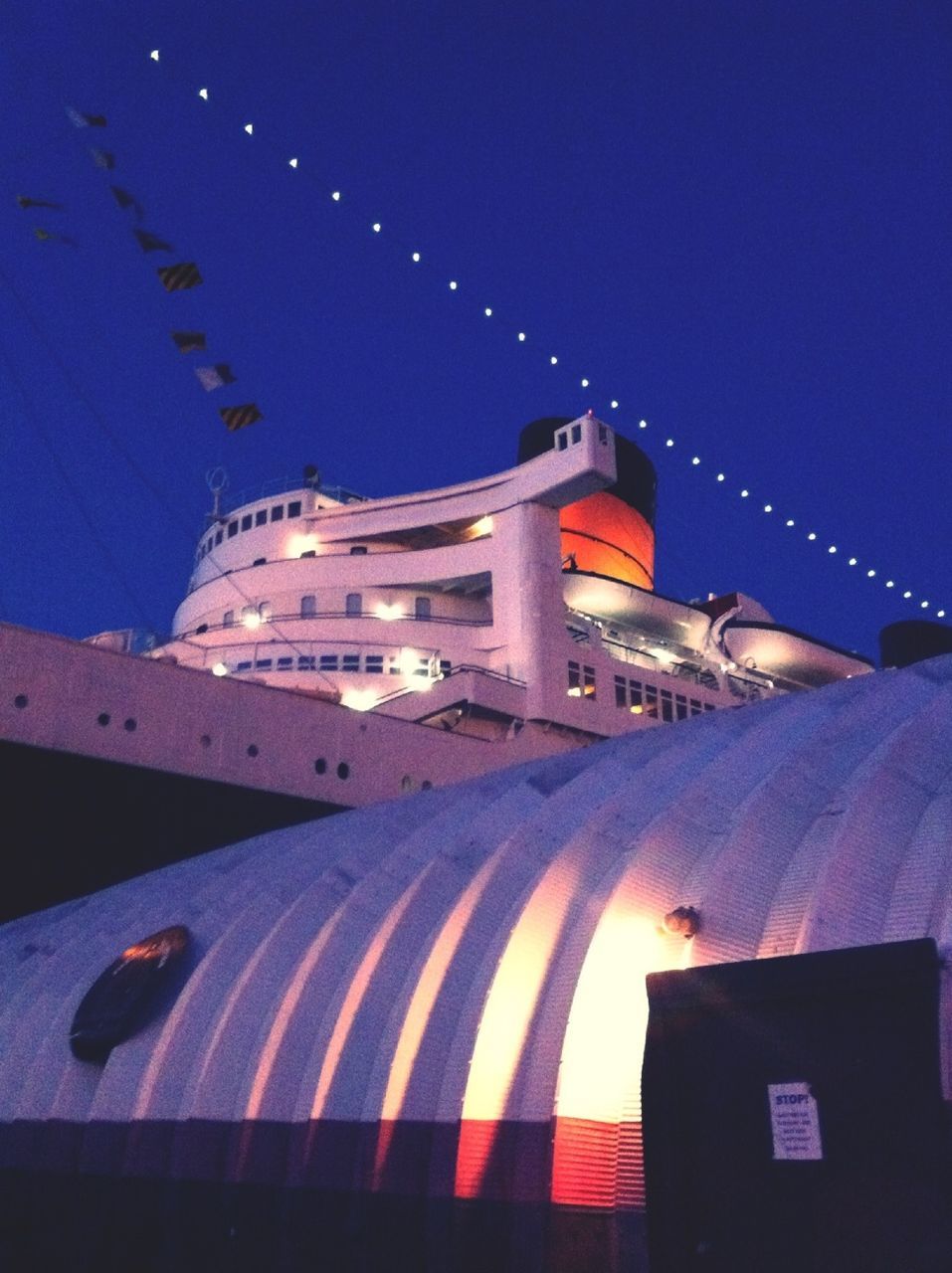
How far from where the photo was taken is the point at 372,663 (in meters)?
36.3

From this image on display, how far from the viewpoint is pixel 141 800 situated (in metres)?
21.2

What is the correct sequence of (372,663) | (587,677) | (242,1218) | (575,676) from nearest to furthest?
(242,1218) < (575,676) < (587,677) < (372,663)

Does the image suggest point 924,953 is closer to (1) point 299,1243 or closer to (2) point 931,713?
(2) point 931,713

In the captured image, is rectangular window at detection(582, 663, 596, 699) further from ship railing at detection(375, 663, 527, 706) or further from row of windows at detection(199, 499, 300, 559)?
row of windows at detection(199, 499, 300, 559)

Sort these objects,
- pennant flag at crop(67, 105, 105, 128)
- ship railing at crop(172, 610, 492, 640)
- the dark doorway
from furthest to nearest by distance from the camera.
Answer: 1. ship railing at crop(172, 610, 492, 640)
2. pennant flag at crop(67, 105, 105, 128)
3. the dark doorway

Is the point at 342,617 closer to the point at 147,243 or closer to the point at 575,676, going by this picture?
the point at 575,676

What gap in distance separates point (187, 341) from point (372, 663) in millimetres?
17580

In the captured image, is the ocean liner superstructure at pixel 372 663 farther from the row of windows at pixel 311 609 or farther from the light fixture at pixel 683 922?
the light fixture at pixel 683 922

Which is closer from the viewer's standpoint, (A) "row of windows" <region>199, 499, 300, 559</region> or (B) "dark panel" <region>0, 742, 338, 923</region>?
(B) "dark panel" <region>0, 742, 338, 923</region>

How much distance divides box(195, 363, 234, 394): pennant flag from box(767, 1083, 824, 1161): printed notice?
706 inches

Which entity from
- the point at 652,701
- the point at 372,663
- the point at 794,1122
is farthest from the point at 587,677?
the point at 794,1122

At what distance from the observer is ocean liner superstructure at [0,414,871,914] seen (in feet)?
68.3

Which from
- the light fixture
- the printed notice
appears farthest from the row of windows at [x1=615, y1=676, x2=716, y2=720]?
the printed notice

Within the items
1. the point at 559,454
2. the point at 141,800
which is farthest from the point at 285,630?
the point at 141,800
